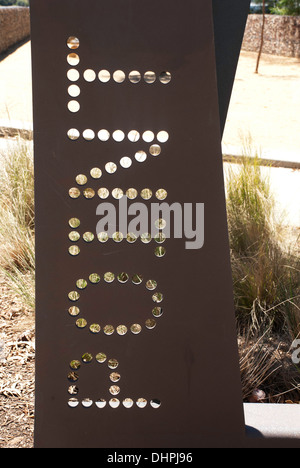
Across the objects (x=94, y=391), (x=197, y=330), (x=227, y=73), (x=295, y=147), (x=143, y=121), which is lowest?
(x=94, y=391)

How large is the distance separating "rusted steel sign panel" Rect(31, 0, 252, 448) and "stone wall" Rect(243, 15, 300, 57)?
65.4 ft

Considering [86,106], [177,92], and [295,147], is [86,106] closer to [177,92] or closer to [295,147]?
[177,92]

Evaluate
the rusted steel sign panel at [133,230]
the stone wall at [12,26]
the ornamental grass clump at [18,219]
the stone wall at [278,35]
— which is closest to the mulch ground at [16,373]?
the ornamental grass clump at [18,219]

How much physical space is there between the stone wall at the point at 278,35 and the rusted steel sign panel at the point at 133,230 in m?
19.9

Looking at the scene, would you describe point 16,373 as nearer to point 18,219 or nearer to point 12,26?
point 18,219

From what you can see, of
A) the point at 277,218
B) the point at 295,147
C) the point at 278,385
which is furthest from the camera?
the point at 295,147

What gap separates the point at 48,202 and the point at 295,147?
694 cm

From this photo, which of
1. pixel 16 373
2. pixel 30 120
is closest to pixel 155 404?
pixel 16 373

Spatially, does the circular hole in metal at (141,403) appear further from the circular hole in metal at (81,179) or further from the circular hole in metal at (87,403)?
the circular hole in metal at (81,179)

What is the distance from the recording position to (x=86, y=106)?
1.56 metres

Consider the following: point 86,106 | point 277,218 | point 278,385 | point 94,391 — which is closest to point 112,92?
point 86,106

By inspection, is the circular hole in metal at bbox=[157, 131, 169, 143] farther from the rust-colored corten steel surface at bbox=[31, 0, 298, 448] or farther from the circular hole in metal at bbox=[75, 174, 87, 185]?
the circular hole in metal at bbox=[75, 174, 87, 185]

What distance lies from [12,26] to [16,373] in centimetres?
2031

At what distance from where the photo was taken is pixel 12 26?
20.4 meters
